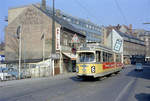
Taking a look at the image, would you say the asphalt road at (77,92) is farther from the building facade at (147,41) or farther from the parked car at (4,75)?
the building facade at (147,41)

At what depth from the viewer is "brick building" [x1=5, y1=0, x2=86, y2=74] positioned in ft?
98.7

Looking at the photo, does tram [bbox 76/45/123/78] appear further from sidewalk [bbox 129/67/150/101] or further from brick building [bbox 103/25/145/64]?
brick building [bbox 103/25/145/64]

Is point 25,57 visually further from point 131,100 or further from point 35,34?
point 131,100

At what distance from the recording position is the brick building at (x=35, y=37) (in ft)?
98.7

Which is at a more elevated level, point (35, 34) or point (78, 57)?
point (35, 34)

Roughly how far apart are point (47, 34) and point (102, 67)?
52.5 feet

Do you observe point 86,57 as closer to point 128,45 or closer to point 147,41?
point 128,45

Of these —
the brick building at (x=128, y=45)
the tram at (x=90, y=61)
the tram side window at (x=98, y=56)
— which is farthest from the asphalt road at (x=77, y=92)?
the brick building at (x=128, y=45)

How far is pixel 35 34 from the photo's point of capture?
103ft

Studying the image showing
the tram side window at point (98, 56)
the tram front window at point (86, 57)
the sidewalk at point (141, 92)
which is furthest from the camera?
the tram side window at point (98, 56)

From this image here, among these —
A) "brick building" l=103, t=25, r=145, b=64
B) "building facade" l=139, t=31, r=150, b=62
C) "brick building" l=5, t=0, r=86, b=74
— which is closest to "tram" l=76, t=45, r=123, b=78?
"brick building" l=5, t=0, r=86, b=74

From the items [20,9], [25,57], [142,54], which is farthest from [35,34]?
[142,54]

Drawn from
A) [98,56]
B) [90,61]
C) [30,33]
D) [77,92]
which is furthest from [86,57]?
[30,33]

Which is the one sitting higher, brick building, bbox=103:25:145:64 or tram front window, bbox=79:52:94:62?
brick building, bbox=103:25:145:64
